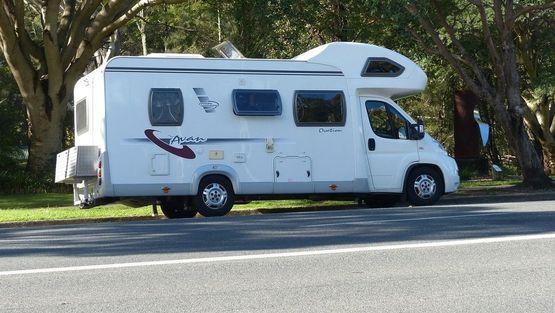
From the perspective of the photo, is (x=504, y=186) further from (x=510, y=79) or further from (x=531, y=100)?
(x=531, y=100)

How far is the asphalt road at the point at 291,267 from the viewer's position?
7.46 metres

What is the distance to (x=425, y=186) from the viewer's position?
685 inches

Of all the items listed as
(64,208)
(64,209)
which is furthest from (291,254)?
(64,208)

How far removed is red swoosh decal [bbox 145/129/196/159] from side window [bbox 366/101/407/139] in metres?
3.74

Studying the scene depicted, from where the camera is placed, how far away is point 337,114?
16891 millimetres

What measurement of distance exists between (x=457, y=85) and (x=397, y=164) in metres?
19.8

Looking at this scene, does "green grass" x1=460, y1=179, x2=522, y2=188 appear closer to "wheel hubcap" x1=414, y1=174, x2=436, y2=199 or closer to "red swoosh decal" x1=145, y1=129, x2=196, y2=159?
"wheel hubcap" x1=414, y1=174, x2=436, y2=199

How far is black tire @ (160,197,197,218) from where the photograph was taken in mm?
16547

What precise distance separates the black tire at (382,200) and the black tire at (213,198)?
3.29 metres

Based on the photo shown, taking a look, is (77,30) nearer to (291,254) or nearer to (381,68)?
(381,68)

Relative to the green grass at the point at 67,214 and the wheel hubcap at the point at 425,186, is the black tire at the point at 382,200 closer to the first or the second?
the wheel hubcap at the point at 425,186

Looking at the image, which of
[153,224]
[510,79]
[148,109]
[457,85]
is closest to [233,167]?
[148,109]

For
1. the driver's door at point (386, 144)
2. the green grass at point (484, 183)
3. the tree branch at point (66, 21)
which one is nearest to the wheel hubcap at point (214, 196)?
the driver's door at point (386, 144)

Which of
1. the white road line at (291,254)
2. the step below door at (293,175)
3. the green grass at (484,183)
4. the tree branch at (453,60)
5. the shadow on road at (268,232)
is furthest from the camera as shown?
the green grass at (484,183)
